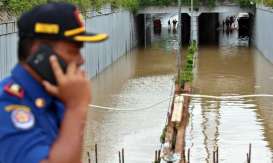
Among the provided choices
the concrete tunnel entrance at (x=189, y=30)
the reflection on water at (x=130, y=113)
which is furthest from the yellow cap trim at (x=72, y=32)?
the concrete tunnel entrance at (x=189, y=30)

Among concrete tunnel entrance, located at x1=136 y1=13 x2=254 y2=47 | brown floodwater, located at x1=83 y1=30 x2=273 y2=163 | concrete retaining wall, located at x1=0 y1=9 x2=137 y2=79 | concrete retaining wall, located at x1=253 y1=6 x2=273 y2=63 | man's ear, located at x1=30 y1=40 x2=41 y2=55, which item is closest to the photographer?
man's ear, located at x1=30 y1=40 x2=41 y2=55

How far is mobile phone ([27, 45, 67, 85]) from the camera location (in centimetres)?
180

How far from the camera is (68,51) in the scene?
188 cm

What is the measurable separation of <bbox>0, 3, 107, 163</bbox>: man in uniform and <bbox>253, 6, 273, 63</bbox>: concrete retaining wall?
25.5 m

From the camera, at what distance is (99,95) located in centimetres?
1884

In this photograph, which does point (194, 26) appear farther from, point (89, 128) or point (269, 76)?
point (89, 128)

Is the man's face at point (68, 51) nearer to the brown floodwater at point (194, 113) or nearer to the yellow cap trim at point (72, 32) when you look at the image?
the yellow cap trim at point (72, 32)

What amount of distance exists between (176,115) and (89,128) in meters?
2.03

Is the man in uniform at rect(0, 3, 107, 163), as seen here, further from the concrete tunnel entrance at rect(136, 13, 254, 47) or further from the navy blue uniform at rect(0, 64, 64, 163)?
the concrete tunnel entrance at rect(136, 13, 254, 47)

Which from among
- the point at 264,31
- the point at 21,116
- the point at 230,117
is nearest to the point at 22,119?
the point at 21,116

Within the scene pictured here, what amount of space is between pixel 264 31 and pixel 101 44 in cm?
988

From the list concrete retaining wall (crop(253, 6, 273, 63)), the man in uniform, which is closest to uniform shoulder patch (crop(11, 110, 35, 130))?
the man in uniform

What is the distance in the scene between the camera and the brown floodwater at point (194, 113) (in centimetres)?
1162

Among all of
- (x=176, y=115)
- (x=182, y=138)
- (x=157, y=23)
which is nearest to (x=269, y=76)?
(x=176, y=115)
